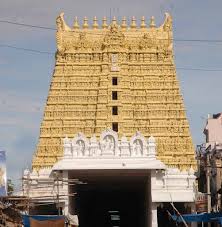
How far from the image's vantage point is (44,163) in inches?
2176

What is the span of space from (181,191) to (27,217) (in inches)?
606

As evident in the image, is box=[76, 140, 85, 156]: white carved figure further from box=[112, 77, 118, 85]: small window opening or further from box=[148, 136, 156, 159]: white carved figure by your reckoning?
box=[112, 77, 118, 85]: small window opening

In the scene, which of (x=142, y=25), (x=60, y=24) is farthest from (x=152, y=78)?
(x=60, y=24)

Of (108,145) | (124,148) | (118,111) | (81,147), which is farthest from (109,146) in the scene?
(118,111)

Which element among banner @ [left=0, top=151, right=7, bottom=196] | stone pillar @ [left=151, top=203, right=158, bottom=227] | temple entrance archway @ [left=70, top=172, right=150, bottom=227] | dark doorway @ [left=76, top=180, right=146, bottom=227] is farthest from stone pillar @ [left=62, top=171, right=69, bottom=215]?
banner @ [left=0, top=151, right=7, bottom=196]

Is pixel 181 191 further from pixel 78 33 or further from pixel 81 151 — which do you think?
pixel 78 33

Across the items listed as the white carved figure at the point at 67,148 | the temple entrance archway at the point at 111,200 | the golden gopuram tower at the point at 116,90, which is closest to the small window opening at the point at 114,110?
the golden gopuram tower at the point at 116,90

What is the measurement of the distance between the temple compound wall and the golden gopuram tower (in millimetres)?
74

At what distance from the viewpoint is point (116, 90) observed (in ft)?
186

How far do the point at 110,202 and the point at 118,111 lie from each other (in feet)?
51.1

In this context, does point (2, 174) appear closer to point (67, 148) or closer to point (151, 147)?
point (67, 148)

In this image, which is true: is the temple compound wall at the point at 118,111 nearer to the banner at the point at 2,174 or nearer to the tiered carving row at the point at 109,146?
the tiered carving row at the point at 109,146

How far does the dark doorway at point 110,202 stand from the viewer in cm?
6112

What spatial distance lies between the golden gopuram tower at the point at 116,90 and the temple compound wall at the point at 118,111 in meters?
0.07
